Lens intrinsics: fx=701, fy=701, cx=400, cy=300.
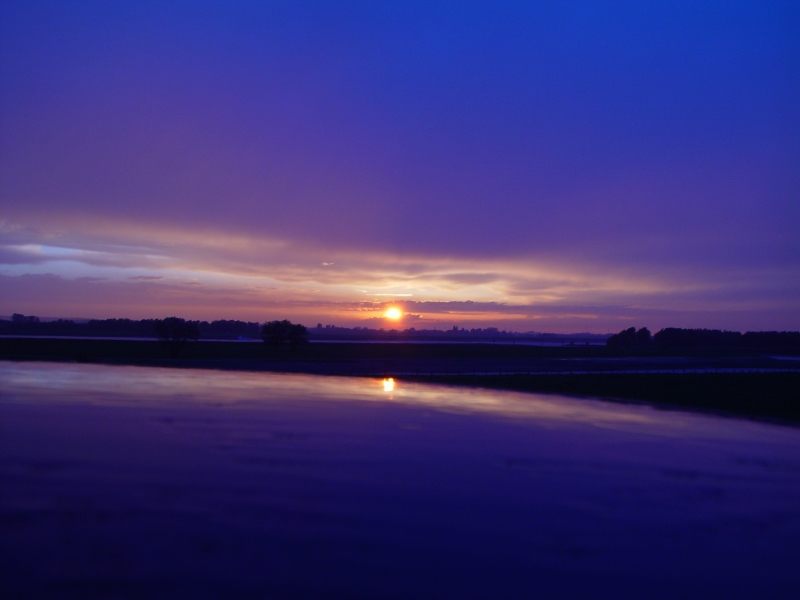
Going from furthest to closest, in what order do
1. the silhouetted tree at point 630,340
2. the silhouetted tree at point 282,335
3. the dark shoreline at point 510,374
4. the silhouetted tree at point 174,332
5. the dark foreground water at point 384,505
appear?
the silhouetted tree at point 630,340
the silhouetted tree at point 282,335
the silhouetted tree at point 174,332
the dark shoreline at point 510,374
the dark foreground water at point 384,505

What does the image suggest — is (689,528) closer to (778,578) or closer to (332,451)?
(778,578)

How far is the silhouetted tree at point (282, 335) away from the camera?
65562mm

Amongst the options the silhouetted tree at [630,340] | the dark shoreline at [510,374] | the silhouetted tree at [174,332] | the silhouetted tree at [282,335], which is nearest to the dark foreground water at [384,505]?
the dark shoreline at [510,374]

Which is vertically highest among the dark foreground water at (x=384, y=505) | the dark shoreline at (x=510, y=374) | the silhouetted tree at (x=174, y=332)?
the silhouetted tree at (x=174, y=332)

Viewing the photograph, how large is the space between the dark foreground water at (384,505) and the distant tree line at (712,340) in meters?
86.7

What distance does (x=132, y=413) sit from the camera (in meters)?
21.4

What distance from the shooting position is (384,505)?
11.9 metres

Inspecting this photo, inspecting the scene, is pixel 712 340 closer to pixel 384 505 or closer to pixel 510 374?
pixel 510 374

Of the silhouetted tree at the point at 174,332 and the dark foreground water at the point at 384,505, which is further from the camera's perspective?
the silhouetted tree at the point at 174,332

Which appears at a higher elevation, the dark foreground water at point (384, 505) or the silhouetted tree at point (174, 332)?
the silhouetted tree at point (174, 332)

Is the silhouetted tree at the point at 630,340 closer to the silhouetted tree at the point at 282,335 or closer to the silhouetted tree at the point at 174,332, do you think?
the silhouetted tree at the point at 282,335

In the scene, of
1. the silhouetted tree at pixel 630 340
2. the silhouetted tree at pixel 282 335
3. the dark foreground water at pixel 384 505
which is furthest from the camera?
the silhouetted tree at pixel 630 340

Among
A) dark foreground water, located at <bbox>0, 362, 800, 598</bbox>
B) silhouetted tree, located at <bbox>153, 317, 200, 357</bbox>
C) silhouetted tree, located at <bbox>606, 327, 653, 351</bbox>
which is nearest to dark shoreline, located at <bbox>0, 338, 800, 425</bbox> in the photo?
silhouetted tree, located at <bbox>153, 317, 200, 357</bbox>

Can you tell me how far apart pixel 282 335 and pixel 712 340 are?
270 feet
